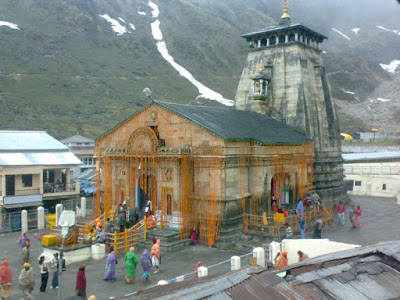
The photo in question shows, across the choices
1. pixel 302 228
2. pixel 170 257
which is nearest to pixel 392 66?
pixel 302 228

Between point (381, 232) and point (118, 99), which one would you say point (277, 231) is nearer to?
point (381, 232)

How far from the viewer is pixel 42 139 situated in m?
36.2

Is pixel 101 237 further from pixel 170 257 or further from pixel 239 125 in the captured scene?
pixel 239 125

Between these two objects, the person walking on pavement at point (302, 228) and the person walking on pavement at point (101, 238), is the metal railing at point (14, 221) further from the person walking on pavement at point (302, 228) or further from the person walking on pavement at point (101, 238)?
the person walking on pavement at point (302, 228)

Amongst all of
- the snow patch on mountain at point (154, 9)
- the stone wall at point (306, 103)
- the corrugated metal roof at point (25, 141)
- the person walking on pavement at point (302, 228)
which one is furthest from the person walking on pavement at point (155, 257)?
the snow patch on mountain at point (154, 9)

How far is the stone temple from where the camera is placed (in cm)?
2164

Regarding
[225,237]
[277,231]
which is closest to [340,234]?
[277,231]

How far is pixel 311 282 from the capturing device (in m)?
8.27

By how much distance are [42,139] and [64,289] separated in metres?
23.0

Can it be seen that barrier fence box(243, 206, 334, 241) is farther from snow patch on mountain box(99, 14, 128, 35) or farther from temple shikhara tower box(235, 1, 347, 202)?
snow patch on mountain box(99, 14, 128, 35)

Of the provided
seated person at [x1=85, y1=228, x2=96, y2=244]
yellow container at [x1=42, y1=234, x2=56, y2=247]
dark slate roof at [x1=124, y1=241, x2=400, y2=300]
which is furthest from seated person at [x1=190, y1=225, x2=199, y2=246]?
dark slate roof at [x1=124, y1=241, x2=400, y2=300]

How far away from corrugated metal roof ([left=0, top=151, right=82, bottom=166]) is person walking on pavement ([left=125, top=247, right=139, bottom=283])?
18525 millimetres

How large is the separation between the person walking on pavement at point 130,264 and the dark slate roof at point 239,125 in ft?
25.6

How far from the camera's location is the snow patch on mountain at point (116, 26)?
462ft
